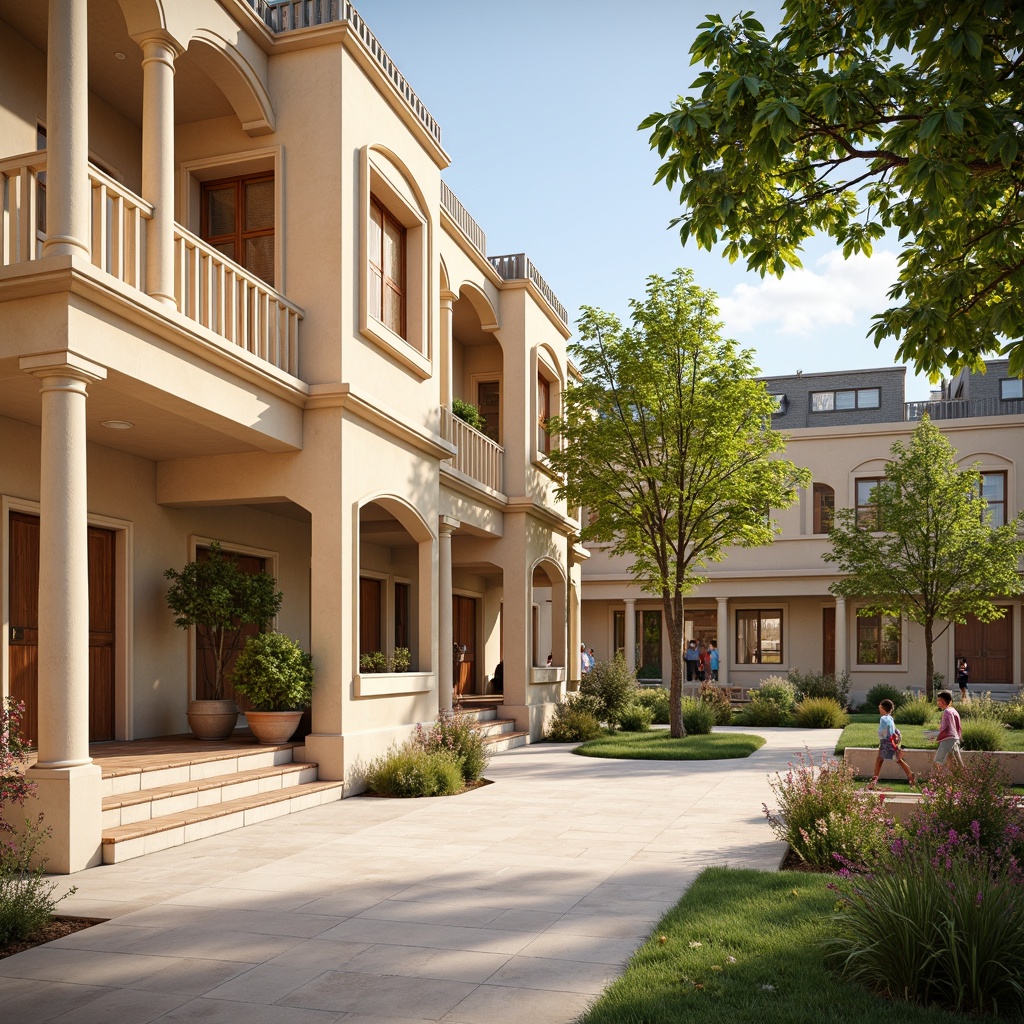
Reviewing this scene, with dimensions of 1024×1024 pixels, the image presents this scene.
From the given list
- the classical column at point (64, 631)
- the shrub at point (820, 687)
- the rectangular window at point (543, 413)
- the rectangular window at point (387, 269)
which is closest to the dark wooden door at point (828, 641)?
the shrub at point (820, 687)

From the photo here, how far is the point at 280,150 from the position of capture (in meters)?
13.4

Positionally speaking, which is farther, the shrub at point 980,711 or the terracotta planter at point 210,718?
the shrub at point 980,711

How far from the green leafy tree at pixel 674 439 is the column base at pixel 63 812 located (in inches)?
522

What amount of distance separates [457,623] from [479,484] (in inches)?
278

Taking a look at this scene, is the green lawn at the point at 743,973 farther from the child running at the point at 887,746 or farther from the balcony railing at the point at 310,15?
the balcony railing at the point at 310,15

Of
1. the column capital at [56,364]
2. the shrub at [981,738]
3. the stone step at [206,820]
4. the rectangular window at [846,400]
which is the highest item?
the rectangular window at [846,400]

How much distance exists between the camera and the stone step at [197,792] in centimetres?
948

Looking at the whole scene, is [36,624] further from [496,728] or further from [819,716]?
[819,716]

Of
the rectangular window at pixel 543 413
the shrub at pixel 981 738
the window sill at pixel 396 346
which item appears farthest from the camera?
the rectangular window at pixel 543 413

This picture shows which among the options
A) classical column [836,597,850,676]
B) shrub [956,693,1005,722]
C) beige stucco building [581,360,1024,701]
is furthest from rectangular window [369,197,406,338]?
classical column [836,597,850,676]

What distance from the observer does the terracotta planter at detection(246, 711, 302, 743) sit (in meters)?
12.8

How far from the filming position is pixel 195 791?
34.2 feet

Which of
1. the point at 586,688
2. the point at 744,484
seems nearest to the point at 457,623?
the point at 586,688

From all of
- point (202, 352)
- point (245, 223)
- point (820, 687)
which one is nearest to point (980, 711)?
point (820, 687)
